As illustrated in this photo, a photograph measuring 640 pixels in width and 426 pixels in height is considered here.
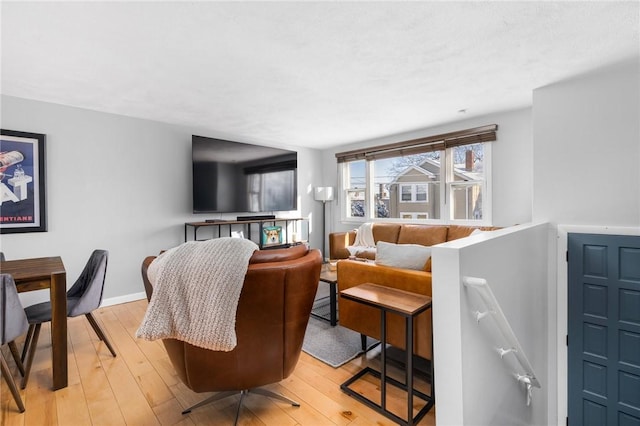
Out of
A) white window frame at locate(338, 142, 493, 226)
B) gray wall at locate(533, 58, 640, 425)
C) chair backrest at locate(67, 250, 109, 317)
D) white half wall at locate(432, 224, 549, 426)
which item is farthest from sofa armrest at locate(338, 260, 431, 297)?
white window frame at locate(338, 142, 493, 226)

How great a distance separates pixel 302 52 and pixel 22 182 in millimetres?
3192

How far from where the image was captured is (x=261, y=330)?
5.01 ft

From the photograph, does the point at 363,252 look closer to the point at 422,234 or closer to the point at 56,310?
the point at 422,234

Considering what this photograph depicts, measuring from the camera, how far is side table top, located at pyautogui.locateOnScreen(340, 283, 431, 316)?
165 cm

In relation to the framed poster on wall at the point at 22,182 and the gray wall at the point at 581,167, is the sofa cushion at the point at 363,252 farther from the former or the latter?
the framed poster on wall at the point at 22,182

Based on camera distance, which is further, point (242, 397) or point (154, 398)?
point (154, 398)

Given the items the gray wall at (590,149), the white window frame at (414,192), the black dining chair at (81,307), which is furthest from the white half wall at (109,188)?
the gray wall at (590,149)

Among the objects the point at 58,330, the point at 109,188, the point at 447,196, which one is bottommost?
the point at 58,330

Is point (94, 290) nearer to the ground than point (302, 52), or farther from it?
→ nearer to the ground

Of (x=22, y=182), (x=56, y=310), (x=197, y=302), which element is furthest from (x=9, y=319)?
(x=22, y=182)

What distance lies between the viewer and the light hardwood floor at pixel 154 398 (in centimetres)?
172

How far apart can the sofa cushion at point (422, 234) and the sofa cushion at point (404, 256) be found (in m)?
2.12

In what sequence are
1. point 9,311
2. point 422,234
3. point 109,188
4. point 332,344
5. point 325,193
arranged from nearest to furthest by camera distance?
1. point 9,311
2. point 332,344
3. point 109,188
4. point 422,234
5. point 325,193

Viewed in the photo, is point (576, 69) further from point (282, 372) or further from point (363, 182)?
point (363, 182)
